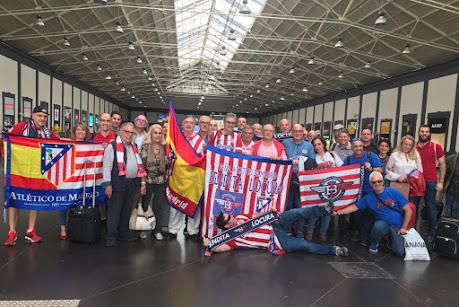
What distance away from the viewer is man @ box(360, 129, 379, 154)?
5281 millimetres

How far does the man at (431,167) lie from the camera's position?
486cm

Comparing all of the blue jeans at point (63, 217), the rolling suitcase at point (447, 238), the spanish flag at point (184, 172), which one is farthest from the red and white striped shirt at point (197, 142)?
the rolling suitcase at point (447, 238)

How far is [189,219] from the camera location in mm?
4707

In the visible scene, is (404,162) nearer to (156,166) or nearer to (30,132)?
(156,166)

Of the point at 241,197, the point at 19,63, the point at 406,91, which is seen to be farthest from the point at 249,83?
the point at 241,197

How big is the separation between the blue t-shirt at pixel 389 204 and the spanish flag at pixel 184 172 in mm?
2308

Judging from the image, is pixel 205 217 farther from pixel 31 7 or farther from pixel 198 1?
pixel 198 1

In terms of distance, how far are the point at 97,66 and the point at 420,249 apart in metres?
21.1

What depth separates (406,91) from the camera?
16.9 meters

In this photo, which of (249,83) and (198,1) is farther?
(249,83)

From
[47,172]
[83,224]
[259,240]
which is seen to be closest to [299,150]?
[259,240]

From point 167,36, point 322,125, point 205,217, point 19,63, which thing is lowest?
point 205,217

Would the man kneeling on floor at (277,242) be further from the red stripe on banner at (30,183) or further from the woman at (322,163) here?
the red stripe on banner at (30,183)

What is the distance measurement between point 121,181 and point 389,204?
3.48 m
